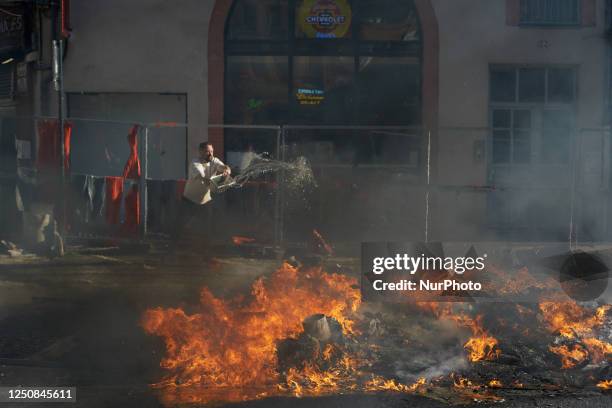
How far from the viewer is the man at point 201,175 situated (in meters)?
10.2

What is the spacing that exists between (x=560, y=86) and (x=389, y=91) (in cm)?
350

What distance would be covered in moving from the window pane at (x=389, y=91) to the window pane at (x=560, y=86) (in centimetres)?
270

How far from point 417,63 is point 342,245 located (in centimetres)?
506

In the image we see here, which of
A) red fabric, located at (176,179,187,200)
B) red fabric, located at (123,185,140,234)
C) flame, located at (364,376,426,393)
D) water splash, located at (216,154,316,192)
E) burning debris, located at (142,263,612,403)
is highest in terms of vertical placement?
water splash, located at (216,154,316,192)

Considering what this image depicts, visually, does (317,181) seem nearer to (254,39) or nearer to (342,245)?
(342,245)

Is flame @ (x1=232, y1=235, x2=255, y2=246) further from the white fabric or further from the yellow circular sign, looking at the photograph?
the yellow circular sign

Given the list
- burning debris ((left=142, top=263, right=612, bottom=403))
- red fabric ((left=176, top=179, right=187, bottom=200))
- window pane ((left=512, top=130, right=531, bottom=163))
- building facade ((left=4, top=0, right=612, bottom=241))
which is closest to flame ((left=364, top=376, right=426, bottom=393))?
burning debris ((left=142, top=263, right=612, bottom=403))

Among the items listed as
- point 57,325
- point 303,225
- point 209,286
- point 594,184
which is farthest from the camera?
point 594,184

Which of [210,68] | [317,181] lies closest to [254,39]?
[210,68]

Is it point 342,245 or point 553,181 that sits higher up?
point 553,181

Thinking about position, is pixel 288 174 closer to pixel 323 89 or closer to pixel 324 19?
pixel 323 89

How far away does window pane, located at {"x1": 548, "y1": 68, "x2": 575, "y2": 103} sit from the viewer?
14.6 m

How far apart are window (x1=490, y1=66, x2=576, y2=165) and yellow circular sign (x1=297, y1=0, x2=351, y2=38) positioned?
3173 millimetres

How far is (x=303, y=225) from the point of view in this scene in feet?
37.0
